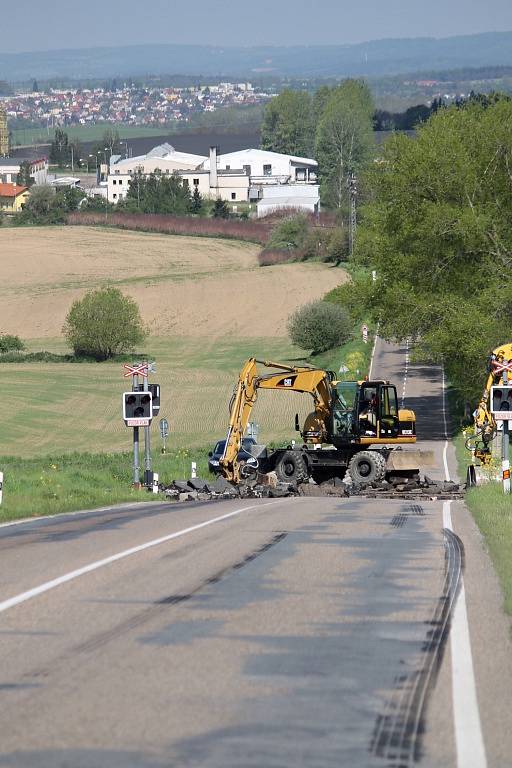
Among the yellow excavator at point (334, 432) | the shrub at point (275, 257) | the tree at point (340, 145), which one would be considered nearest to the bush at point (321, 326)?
the shrub at point (275, 257)

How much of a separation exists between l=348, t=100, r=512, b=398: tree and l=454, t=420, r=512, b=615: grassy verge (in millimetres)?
20483

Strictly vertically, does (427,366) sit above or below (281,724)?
below

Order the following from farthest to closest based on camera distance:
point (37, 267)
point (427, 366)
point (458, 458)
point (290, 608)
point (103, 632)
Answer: point (37, 267) → point (427, 366) → point (458, 458) → point (290, 608) → point (103, 632)

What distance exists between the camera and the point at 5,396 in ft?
223

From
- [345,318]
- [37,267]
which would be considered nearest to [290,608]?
[345,318]

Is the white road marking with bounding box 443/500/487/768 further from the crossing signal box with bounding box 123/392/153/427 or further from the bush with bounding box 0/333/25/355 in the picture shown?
the bush with bounding box 0/333/25/355

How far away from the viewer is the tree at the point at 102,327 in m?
84.8

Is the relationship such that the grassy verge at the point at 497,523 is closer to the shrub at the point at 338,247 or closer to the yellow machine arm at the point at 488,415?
the yellow machine arm at the point at 488,415

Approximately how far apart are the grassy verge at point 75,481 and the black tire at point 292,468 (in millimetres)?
3798

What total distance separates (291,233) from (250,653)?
12190 centimetres

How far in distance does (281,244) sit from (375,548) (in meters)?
115

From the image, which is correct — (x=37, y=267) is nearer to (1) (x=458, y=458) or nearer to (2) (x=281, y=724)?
(1) (x=458, y=458)

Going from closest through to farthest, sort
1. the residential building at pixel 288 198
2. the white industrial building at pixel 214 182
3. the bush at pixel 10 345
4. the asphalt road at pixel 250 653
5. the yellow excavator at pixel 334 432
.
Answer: the asphalt road at pixel 250 653
the yellow excavator at pixel 334 432
the bush at pixel 10 345
the residential building at pixel 288 198
the white industrial building at pixel 214 182

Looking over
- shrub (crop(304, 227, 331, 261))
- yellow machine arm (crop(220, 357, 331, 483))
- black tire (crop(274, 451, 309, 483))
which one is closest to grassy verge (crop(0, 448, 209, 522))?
yellow machine arm (crop(220, 357, 331, 483))
